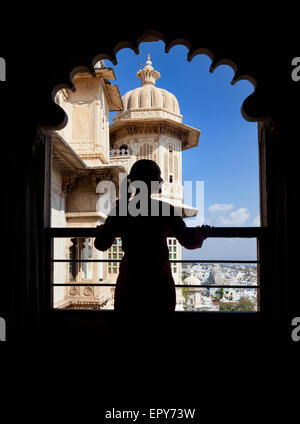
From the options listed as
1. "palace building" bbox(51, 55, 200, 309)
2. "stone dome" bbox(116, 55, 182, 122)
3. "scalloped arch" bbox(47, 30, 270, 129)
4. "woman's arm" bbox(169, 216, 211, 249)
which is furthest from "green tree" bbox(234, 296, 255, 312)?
"stone dome" bbox(116, 55, 182, 122)

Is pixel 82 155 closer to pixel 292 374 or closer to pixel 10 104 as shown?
pixel 10 104

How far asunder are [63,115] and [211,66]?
1285 mm

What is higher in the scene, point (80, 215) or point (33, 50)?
point (33, 50)

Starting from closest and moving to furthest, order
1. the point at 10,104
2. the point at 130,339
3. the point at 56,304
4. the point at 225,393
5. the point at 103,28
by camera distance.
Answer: the point at 130,339 → the point at 225,393 → the point at 10,104 → the point at 103,28 → the point at 56,304

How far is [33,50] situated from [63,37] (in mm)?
258

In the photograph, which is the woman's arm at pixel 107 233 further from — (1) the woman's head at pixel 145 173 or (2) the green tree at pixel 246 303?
(2) the green tree at pixel 246 303

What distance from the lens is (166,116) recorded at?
588 inches

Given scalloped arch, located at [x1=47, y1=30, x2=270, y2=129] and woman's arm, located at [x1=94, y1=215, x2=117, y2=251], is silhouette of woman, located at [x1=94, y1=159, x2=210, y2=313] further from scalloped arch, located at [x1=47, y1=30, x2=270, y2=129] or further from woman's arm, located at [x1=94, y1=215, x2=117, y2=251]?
scalloped arch, located at [x1=47, y1=30, x2=270, y2=129]

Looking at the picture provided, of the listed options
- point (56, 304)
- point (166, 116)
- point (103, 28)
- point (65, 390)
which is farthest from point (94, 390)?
point (166, 116)

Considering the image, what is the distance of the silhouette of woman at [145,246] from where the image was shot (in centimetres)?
152

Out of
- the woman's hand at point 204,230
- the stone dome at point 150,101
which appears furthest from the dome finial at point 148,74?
the woman's hand at point 204,230

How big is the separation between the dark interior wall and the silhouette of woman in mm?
805

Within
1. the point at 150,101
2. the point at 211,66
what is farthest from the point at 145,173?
the point at 150,101

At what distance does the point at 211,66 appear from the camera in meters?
2.24
